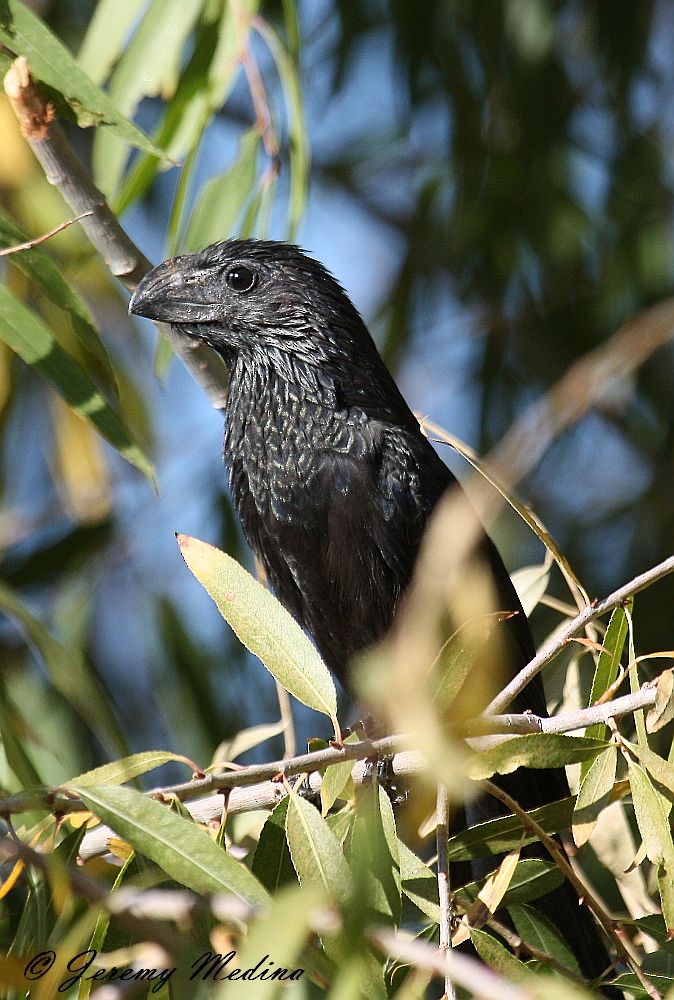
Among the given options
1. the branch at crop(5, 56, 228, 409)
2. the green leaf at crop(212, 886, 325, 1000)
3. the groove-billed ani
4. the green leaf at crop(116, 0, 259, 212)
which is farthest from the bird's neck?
the green leaf at crop(212, 886, 325, 1000)

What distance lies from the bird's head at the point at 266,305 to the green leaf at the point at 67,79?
0.82 meters

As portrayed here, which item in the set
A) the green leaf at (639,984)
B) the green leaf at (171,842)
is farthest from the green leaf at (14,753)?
the green leaf at (639,984)

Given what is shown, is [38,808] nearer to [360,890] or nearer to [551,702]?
[360,890]

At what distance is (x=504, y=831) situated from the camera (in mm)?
1870

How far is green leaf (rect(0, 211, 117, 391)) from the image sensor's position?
2.28 metres

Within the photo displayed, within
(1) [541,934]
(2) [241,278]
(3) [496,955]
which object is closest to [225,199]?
(2) [241,278]

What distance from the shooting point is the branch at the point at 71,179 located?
204 cm

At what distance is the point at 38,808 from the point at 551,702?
4.60 ft

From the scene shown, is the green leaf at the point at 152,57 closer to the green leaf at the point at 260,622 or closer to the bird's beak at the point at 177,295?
the bird's beak at the point at 177,295

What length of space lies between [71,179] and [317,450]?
858mm

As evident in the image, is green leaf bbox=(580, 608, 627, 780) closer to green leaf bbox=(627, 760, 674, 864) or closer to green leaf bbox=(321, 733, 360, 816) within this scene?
green leaf bbox=(627, 760, 674, 864)

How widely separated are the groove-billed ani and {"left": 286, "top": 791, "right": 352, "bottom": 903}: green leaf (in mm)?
1066

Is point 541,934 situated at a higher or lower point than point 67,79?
lower

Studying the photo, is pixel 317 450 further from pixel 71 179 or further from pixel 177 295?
pixel 71 179
